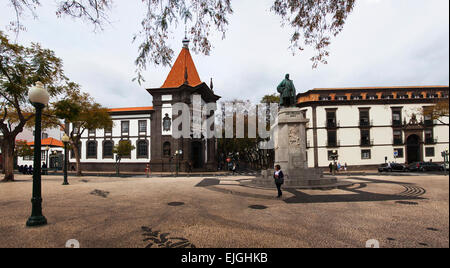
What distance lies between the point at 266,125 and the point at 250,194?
92.8 feet

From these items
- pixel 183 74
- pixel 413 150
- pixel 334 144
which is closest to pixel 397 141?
pixel 413 150

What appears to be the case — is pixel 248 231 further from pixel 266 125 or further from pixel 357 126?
pixel 357 126

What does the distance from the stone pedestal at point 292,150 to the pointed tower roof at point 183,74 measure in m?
23.6

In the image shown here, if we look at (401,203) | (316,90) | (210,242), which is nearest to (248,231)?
A: (210,242)

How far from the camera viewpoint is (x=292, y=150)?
12.5m

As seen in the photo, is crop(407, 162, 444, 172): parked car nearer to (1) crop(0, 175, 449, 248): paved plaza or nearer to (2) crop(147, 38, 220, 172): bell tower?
(1) crop(0, 175, 449, 248): paved plaza

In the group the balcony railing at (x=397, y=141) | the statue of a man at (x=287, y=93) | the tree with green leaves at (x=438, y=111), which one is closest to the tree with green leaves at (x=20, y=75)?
the statue of a man at (x=287, y=93)

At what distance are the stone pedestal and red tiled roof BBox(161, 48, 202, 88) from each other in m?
24.4

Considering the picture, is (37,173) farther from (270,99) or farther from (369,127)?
(369,127)

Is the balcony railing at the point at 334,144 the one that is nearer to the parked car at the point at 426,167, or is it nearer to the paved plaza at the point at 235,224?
the parked car at the point at 426,167

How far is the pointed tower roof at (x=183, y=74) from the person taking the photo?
1390 inches

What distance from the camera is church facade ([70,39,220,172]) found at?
33281 mm

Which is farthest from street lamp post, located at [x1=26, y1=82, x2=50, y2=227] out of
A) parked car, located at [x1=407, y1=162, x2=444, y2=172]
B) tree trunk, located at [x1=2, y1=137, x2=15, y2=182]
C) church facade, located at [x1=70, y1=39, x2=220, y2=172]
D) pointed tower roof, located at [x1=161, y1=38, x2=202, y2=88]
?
parked car, located at [x1=407, y1=162, x2=444, y2=172]

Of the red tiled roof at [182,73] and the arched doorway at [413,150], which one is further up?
the red tiled roof at [182,73]
